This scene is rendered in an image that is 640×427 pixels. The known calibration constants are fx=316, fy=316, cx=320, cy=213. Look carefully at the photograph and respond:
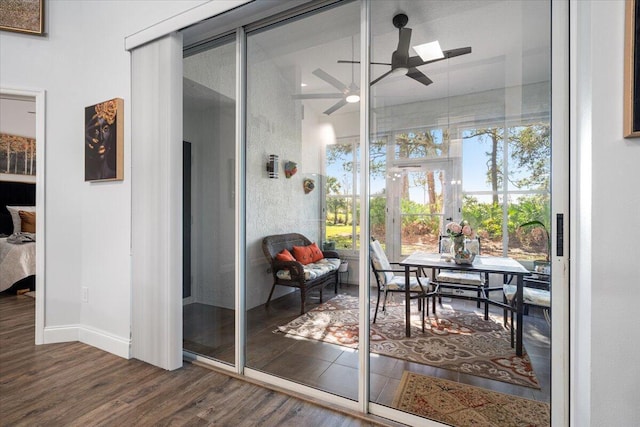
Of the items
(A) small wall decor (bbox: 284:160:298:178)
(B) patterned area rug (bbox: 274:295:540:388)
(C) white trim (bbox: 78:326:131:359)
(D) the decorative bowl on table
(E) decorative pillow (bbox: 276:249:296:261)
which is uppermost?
(A) small wall decor (bbox: 284:160:298:178)

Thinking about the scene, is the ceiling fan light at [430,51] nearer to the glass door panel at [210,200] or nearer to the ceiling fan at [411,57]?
the ceiling fan at [411,57]

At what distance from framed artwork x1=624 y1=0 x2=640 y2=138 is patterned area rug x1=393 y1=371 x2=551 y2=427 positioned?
129 centimetres

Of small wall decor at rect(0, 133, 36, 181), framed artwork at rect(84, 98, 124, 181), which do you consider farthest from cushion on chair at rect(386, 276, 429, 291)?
small wall decor at rect(0, 133, 36, 181)

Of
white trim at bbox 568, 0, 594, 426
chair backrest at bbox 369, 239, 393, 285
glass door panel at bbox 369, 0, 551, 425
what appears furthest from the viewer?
chair backrest at bbox 369, 239, 393, 285

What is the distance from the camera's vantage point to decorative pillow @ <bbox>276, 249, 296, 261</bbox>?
2209 mm

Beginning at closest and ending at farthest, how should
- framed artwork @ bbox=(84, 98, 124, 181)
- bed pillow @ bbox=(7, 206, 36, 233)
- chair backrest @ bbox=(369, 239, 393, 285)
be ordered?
chair backrest @ bbox=(369, 239, 393, 285)
framed artwork @ bbox=(84, 98, 124, 181)
bed pillow @ bbox=(7, 206, 36, 233)

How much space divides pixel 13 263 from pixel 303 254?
4421 mm

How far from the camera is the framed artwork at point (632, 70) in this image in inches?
38.0

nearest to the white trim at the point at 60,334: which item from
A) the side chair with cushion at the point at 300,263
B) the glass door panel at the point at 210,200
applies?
the glass door panel at the point at 210,200

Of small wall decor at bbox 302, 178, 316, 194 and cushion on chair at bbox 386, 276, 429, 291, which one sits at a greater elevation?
small wall decor at bbox 302, 178, 316, 194

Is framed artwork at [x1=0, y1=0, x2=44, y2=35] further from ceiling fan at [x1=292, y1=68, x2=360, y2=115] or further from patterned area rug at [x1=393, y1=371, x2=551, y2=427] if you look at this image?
patterned area rug at [x1=393, y1=371, x2=551, y2=427]

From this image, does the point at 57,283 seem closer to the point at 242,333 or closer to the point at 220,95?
the point at 242,333

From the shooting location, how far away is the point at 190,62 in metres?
2.61

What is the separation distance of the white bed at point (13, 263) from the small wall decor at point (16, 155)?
1589 millimetres
